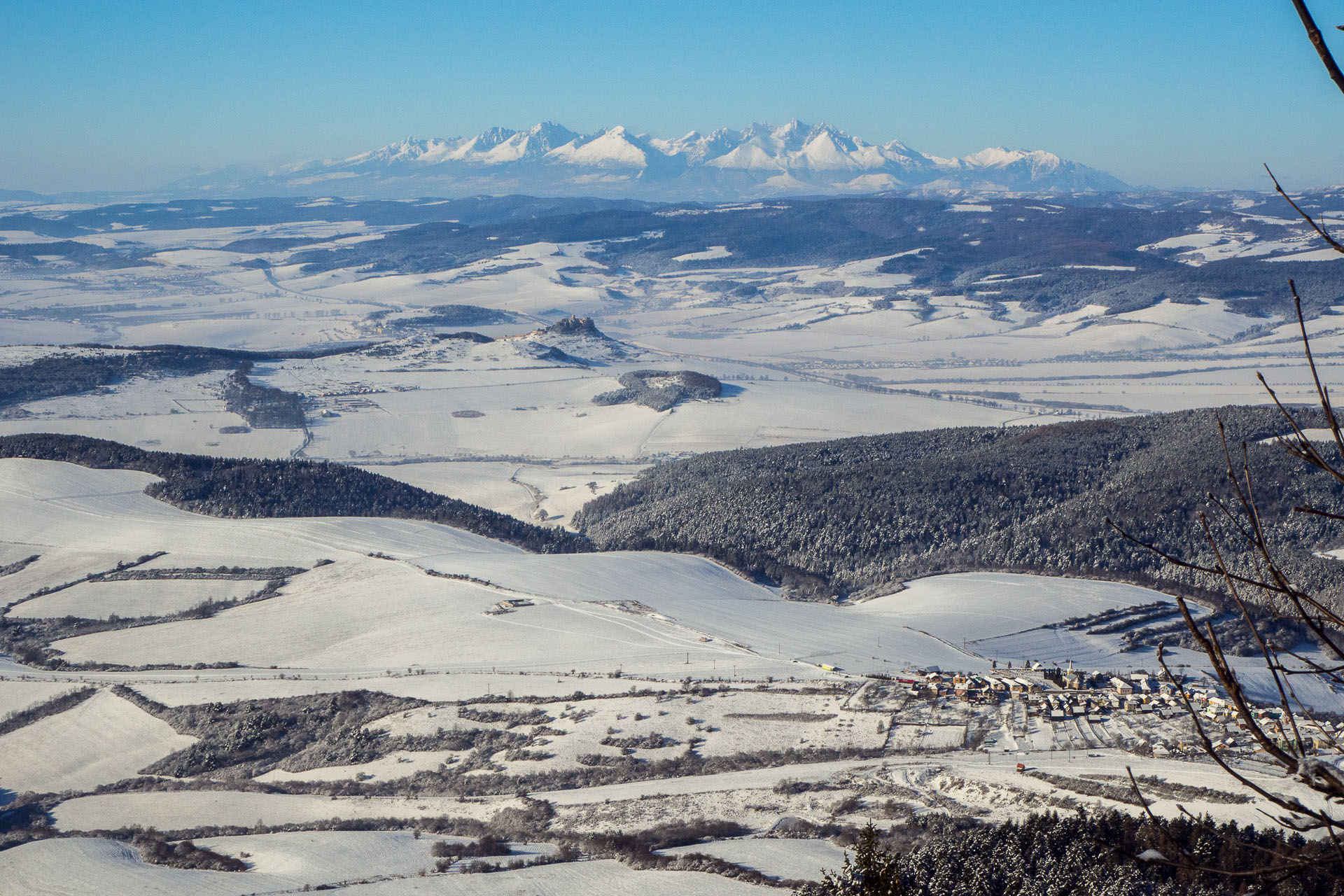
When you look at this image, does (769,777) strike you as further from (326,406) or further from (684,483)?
(326,406)

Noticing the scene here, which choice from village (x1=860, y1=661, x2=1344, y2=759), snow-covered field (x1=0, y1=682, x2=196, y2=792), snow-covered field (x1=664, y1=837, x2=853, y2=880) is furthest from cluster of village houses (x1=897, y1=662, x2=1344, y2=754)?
snow-covered field (x1=0, y1=682, x2=196, y2=792)

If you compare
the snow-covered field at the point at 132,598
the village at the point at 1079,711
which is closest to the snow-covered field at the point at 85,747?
the snow-covered field at the point at 132,598

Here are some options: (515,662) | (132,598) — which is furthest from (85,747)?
(132,598)

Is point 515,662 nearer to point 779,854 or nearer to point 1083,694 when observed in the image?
point 779,854

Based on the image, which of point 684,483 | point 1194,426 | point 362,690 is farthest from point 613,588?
point 1194,426

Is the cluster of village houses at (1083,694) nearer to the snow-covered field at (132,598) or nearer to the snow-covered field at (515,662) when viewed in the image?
the snow-covered field at (515,662)
